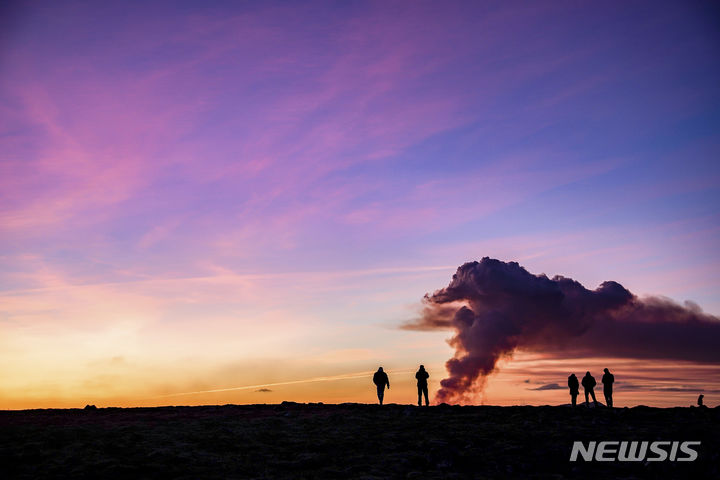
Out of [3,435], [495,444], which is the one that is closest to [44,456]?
[3,435]

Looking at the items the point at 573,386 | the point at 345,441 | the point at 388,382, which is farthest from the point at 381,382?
the point at 573,386

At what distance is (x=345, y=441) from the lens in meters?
26.3

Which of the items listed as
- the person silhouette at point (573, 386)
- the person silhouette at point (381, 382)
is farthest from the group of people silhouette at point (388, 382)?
the person silhouette at point (573, 386)

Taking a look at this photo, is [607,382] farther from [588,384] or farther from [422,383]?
[422,383]

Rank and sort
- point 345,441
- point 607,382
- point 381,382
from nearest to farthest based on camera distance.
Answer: point 345,441 < point 381,382 < point 607,382

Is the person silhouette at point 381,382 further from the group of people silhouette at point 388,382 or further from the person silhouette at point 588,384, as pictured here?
the person silhouette at point 588,384

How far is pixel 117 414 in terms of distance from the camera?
3391 centimetres

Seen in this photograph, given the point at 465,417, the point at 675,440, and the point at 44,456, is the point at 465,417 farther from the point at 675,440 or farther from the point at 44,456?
the point at 44,456

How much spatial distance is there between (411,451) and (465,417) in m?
7.63

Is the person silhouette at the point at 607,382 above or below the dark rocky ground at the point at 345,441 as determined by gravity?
above

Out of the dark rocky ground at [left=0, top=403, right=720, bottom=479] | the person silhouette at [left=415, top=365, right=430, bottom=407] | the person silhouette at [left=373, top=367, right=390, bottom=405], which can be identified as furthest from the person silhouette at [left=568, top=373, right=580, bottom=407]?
the person silhouette at [left=373, top=367, right=390, bottom=405]

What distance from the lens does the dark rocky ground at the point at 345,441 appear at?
71.7 feet

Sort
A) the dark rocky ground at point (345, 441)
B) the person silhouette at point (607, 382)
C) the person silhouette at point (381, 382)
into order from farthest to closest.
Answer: the person silhouette at point (607, 382), the person silhouette at point (381, 382), the dark rocky ground at point (345, 441)

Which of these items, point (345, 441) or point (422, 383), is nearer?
point (345, 441)
